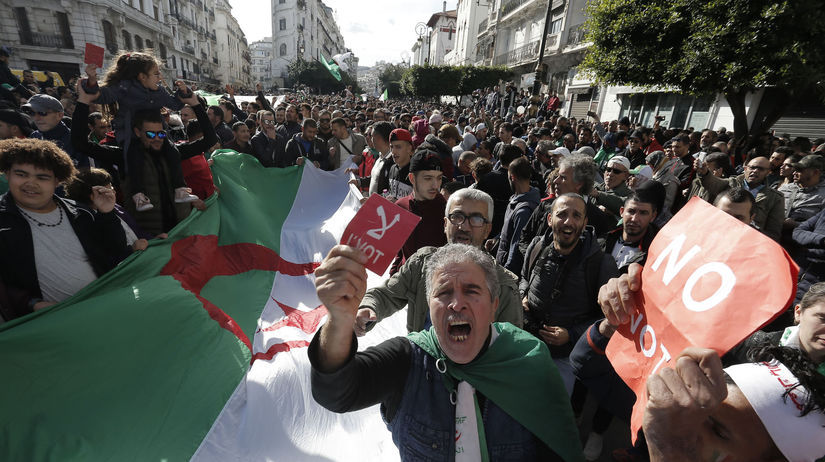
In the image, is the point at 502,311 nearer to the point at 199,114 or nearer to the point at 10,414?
the point at 10,414

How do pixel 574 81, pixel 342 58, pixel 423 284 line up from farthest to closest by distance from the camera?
pixel 342 58 < pixel 574 81 < pixel 423 284

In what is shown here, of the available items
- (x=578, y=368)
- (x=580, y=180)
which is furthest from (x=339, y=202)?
(x=578, y=368)

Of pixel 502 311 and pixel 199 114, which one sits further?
pixel 199 114

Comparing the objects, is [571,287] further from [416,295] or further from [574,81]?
[574,81]

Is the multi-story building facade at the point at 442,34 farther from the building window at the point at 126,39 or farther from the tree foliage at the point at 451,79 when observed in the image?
the building window at the point at 126,39

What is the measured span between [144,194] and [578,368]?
4102 mm

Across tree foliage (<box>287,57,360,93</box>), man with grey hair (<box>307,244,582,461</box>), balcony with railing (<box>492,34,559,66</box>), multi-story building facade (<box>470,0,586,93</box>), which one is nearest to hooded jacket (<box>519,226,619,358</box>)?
man with grey hair (<box>307,244,582,461</box>)

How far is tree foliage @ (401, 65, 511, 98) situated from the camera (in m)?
31.7

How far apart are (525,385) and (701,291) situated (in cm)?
77

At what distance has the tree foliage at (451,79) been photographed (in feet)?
104

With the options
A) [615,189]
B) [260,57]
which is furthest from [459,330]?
[260,57]

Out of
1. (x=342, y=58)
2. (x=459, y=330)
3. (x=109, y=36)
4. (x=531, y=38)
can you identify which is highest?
(x=531, y=38)

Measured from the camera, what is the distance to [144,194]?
3.79 m

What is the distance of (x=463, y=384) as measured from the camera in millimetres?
1588
